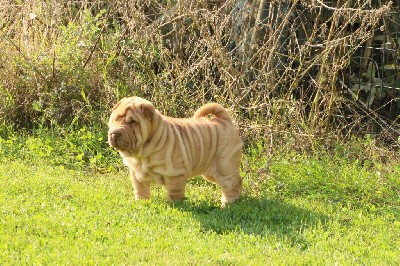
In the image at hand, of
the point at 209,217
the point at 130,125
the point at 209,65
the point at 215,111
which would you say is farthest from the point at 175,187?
the point at 209,65

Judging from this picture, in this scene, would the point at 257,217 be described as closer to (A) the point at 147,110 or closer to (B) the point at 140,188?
(B) the point at 140,188

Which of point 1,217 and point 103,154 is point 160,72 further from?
point 1,217

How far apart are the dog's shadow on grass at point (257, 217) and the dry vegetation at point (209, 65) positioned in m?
1.34

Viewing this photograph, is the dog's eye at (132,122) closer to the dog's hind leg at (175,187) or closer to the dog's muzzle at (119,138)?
the dog's muzzle at (119,138)

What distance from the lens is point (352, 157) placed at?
28.3 ft

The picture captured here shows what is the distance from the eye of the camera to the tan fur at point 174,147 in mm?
6895

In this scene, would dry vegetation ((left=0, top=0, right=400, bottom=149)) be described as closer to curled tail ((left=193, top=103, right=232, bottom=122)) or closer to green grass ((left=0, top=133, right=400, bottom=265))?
green grass ((left=0, top=133, right=400, bottom=265))

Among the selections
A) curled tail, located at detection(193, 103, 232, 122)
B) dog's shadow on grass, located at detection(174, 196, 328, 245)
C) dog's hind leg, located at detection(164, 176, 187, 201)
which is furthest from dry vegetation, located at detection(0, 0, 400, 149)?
dog's hind leg, located at detection(164, 176, 187, 201)

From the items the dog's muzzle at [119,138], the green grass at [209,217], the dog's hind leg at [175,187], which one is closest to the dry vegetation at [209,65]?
the green grass at [209,217]

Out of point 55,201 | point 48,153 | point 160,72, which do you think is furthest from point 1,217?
point 160,72

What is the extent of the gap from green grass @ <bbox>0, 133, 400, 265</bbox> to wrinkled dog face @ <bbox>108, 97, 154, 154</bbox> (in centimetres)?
59

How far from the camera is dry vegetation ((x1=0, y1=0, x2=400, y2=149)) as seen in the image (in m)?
8.77

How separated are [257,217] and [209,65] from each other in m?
2.68

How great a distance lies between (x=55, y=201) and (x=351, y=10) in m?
3.63
